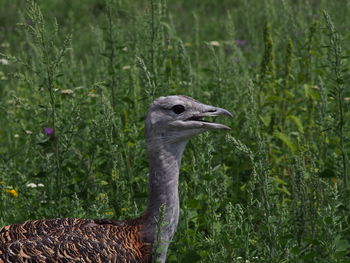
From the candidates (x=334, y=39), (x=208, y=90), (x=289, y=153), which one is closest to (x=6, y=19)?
(x=208, y=90)

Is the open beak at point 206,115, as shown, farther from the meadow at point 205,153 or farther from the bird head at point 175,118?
the meadow at point 205,153

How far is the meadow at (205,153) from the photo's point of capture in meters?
3.68

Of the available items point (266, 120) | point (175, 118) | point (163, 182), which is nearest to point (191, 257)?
point (163, 182)

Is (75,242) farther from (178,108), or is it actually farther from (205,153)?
(205,153)

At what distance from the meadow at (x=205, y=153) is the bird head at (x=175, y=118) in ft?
0.78

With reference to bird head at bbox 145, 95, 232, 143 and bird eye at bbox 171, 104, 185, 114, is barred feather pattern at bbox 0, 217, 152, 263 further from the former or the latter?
bird eye at bbox 171, 104, 185, 114

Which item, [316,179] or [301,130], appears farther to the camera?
[301,130]

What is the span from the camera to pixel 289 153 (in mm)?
5141

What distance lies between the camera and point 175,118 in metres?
3.57

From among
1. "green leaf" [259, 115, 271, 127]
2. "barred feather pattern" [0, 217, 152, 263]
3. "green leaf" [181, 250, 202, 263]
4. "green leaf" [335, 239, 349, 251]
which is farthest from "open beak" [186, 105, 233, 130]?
A: "green leaf" [259, 115, 271, 127]

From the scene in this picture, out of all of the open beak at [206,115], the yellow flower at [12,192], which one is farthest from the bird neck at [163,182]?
the yellow flower at [12,192]

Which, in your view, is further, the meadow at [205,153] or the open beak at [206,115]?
the meadow at [205,153]

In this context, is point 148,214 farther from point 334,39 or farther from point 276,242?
point 334,39

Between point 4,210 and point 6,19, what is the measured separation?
8.97m
